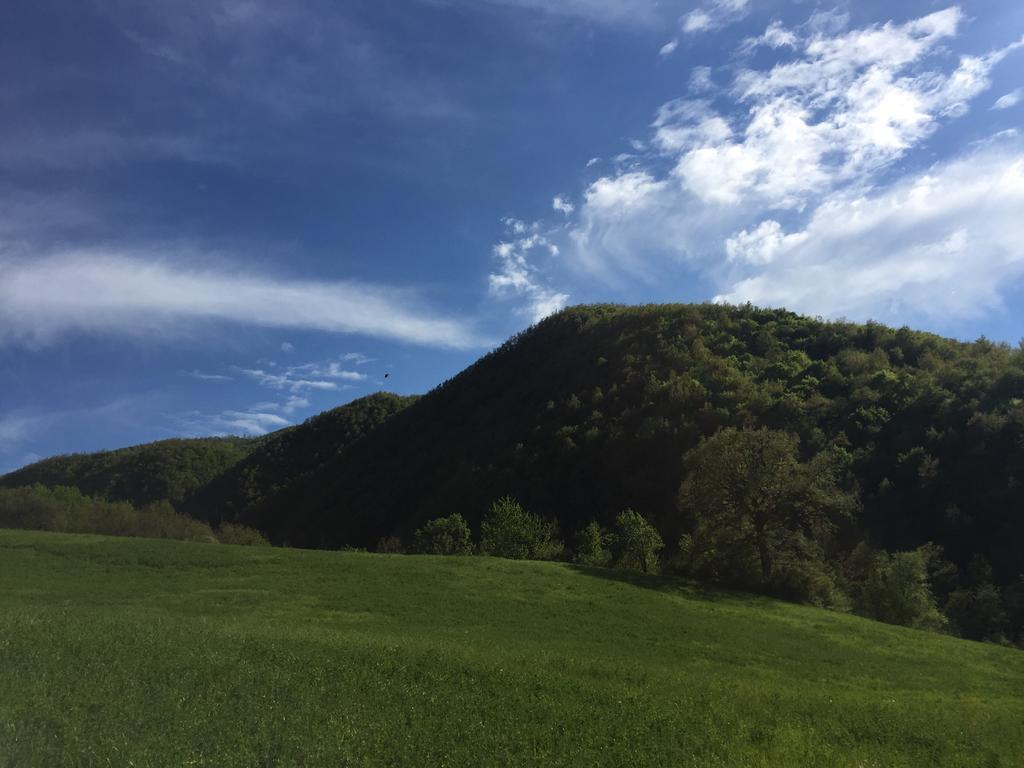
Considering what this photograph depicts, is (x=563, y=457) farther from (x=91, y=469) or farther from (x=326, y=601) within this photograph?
(x=91, y=469)

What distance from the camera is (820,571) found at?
43.9 metres

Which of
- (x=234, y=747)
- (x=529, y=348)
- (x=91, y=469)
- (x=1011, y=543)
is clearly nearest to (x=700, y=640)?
(x=234, y=747)

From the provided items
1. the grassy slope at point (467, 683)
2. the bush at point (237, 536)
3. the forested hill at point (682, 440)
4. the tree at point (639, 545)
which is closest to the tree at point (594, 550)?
the tree at point (639, 545)

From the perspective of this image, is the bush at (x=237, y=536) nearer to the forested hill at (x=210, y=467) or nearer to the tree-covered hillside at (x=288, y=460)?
the tree-covered hillside at (x=288, y=460)

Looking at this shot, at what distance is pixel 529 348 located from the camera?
142 metres

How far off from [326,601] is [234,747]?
20.7 metres

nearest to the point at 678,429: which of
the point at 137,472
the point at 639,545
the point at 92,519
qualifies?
the point at 639,545

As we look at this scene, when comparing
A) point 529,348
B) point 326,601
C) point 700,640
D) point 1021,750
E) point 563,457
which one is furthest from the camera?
point 529,348

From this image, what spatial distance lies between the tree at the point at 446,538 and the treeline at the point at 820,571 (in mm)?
7973

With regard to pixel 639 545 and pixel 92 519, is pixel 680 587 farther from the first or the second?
pixel 92 519

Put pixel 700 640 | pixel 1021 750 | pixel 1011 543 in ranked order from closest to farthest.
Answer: pixel 1021 750, pixel 700 640, pixel 1011 543

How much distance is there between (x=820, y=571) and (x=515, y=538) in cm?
2765

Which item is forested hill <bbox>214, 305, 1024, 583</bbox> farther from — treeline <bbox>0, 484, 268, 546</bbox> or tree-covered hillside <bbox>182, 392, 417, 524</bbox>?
treeline <bbox>0, 484, 268, 546</bbox>

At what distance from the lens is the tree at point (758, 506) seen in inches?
1700
